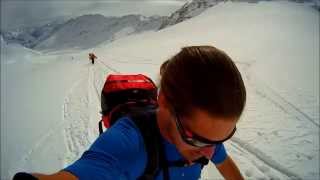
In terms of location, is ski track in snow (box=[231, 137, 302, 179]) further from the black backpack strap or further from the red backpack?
the black backpack strap

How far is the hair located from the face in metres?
0.04

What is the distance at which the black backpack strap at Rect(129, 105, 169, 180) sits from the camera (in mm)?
1623

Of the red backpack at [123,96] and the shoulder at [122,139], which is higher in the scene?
the shoulder at [122,139]

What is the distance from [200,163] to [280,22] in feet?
118

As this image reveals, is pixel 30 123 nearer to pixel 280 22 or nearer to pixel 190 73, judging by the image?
pixel 190 73

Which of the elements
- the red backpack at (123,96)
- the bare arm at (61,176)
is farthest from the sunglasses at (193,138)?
the red backpack at (123,96)

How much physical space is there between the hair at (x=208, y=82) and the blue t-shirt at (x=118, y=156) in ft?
0.91

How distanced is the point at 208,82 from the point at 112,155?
46cm

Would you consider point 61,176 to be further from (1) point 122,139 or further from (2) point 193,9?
(2) point 193,9

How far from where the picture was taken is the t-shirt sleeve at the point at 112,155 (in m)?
1.41

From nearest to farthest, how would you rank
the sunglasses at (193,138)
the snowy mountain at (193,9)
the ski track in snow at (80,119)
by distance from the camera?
the sunglasses at (193,138) < the ski track in snow at (80,119) < the snowy mountain at (193,9)

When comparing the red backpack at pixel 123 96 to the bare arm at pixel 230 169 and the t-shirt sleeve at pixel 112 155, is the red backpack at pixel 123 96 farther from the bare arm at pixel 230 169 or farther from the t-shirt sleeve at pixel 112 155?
the t-shirt sleeve at pixel 112 155

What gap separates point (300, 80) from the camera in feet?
36.3

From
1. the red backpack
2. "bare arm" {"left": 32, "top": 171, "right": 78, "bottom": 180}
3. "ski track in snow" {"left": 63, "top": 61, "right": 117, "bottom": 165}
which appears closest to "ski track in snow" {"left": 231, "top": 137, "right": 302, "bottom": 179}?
"ski track in snow" {"left": 63, "top": 61, "right": 117, "bottom": 165}
